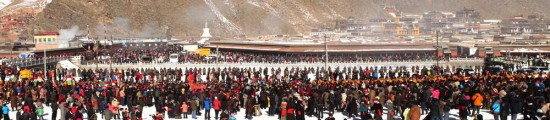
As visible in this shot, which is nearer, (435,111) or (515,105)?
(435,111)

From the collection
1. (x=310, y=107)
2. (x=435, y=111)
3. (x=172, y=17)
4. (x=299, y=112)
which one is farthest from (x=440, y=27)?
(x=299, y=112)

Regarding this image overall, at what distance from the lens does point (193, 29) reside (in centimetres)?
15050

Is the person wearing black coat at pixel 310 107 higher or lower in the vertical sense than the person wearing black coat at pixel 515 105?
lower

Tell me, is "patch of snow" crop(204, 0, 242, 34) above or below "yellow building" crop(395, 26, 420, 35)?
above

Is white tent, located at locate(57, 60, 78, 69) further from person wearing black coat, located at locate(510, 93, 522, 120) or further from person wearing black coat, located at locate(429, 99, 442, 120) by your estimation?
person wearing black coat, located at locate(510, 93, 522, 120)

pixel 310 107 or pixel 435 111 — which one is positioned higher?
pixel 435 111

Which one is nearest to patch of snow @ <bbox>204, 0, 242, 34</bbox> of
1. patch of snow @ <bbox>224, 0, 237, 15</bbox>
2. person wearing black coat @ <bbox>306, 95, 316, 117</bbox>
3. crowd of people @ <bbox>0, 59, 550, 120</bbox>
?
patch of snow @ <bbox>224, 0, 237, 15</bbox>

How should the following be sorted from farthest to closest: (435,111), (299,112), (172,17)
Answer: (172,17) < (299,112) < (435,111)

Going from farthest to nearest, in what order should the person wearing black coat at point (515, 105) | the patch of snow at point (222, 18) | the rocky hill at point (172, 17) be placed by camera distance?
the patch of snow at point (222, 18)
the rocky hill at point (172, 17)
the person wearing black coat at point (515, 105)

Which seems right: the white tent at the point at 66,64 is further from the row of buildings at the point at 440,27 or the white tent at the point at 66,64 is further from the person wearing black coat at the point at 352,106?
the row of buildings at the point at 440,27

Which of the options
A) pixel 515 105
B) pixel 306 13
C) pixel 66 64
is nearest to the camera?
pixel 515 105

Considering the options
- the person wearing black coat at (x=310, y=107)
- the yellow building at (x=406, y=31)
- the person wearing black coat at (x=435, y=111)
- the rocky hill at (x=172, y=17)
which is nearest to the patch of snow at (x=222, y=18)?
the rocky hill at (x=172, y=17)

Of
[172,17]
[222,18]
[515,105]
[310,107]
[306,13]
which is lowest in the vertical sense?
[310,107]

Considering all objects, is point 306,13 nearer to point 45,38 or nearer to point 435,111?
point 45,38
